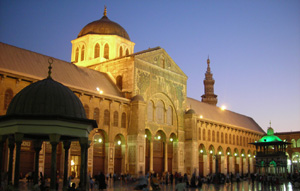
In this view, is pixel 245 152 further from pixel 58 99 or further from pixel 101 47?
pixel 58 99

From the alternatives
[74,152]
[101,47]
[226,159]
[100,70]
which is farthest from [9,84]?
[226,159]

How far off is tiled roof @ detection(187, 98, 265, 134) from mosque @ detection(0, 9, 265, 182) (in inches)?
111

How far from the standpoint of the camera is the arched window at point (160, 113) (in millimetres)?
40344

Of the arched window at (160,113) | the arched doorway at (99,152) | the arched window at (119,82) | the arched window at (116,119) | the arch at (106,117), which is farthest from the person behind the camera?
the arched window at (160,113)

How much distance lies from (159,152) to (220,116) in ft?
69.0

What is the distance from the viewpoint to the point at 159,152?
41.2 metres

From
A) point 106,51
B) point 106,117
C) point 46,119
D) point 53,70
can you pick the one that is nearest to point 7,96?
point 53,70

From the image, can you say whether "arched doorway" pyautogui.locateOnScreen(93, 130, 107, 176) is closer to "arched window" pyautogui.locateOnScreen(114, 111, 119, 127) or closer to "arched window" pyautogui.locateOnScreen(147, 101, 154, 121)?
"arched window" pyautogui.locateOnScreen(114, 111, 119, 127)

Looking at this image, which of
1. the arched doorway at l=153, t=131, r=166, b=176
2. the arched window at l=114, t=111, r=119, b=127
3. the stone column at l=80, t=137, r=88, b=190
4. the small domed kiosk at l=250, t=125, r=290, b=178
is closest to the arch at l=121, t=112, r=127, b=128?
the arched window at l=114, t=111, r=119, b=127

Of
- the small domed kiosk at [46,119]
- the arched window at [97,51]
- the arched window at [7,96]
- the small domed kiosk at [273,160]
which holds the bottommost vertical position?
the small domed kiosk at [273,160]

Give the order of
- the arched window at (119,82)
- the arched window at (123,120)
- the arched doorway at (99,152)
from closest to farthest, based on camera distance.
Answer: the arched doorway at (99,152) → the arched window at (123,120) → the arched window at (119,82)

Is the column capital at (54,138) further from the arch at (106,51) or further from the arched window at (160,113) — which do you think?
the arch at (106,51)

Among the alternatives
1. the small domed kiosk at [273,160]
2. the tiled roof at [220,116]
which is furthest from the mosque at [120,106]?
the small domed kiosk at [273,160]

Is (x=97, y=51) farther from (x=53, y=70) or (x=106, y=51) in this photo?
(x=53, y=70)
